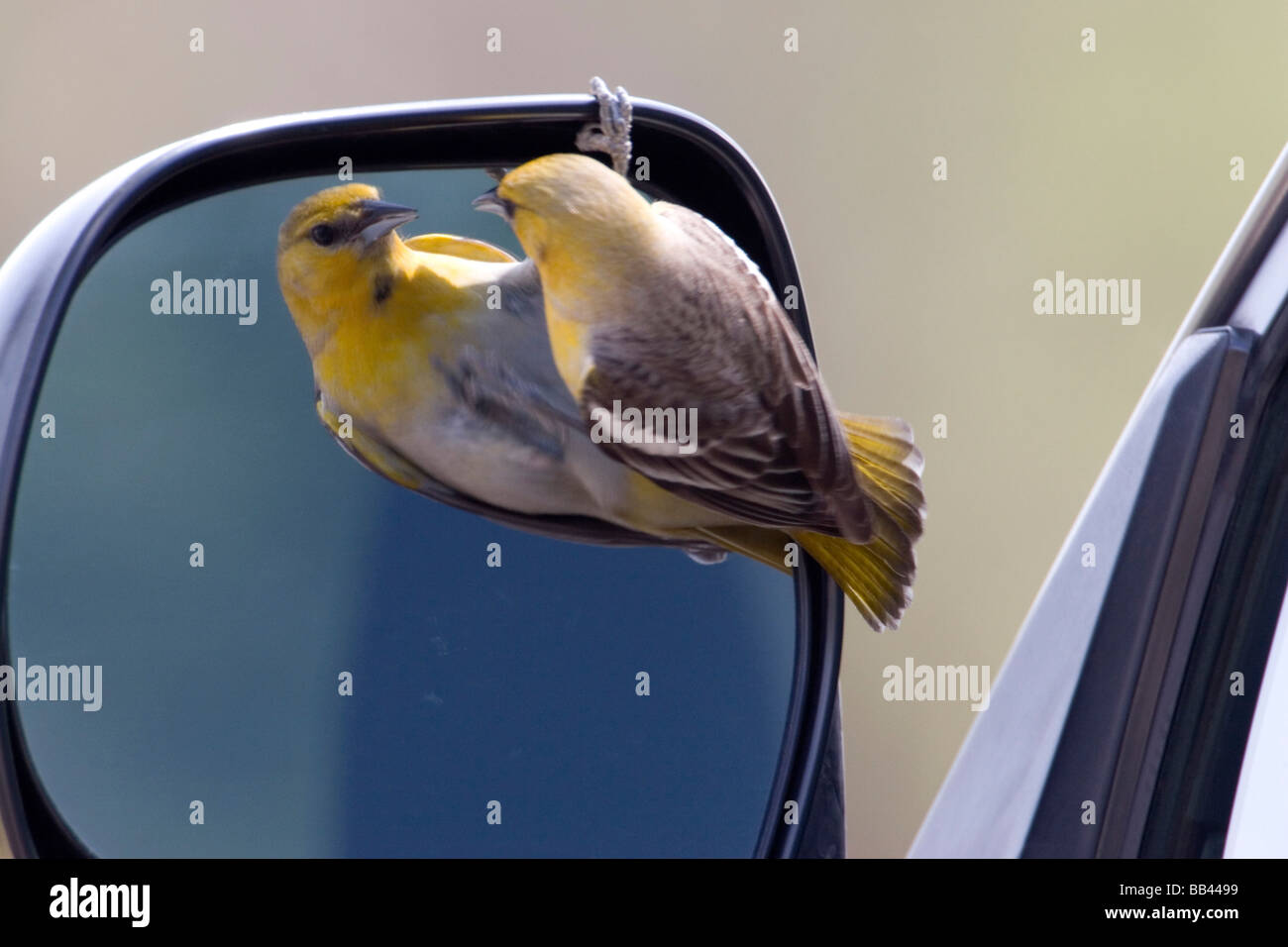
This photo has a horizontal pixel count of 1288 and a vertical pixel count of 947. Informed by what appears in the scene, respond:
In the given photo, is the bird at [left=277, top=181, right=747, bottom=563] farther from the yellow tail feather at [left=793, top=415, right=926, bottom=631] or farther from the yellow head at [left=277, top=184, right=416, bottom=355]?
the yellow tail feather at [left=793, top=415, right=926, bottom=631]

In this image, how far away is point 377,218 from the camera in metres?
1.03

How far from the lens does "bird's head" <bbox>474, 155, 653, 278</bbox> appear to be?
3.13 feet

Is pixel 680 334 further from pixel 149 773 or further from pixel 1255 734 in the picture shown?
pixel 149 773

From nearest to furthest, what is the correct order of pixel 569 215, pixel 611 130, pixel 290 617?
pixel 569 215 → pixel 611 130 → pixel 290 617

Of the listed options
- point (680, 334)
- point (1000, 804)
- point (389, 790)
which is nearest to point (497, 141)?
point (680, 334)

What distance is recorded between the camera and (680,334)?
3.34ft

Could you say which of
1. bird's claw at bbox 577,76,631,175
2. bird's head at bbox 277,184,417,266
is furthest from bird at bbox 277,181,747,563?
bird's claw at bbox 577,76,631,175

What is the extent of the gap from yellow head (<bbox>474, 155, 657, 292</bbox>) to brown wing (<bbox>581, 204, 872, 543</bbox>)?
0.05 metres

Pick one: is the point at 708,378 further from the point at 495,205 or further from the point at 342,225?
the point at 342,225

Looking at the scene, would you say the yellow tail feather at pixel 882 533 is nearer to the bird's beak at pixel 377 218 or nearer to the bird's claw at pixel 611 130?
the bird's claw at pixel 611 130

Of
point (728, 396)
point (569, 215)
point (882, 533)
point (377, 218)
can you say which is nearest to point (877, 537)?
point (882, 533)

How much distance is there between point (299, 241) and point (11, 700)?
45 cm

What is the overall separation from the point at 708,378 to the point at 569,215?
18 cm

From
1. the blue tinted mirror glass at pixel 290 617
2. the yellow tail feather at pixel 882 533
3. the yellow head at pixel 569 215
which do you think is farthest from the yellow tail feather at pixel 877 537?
the yellow head at pixel 569 215
